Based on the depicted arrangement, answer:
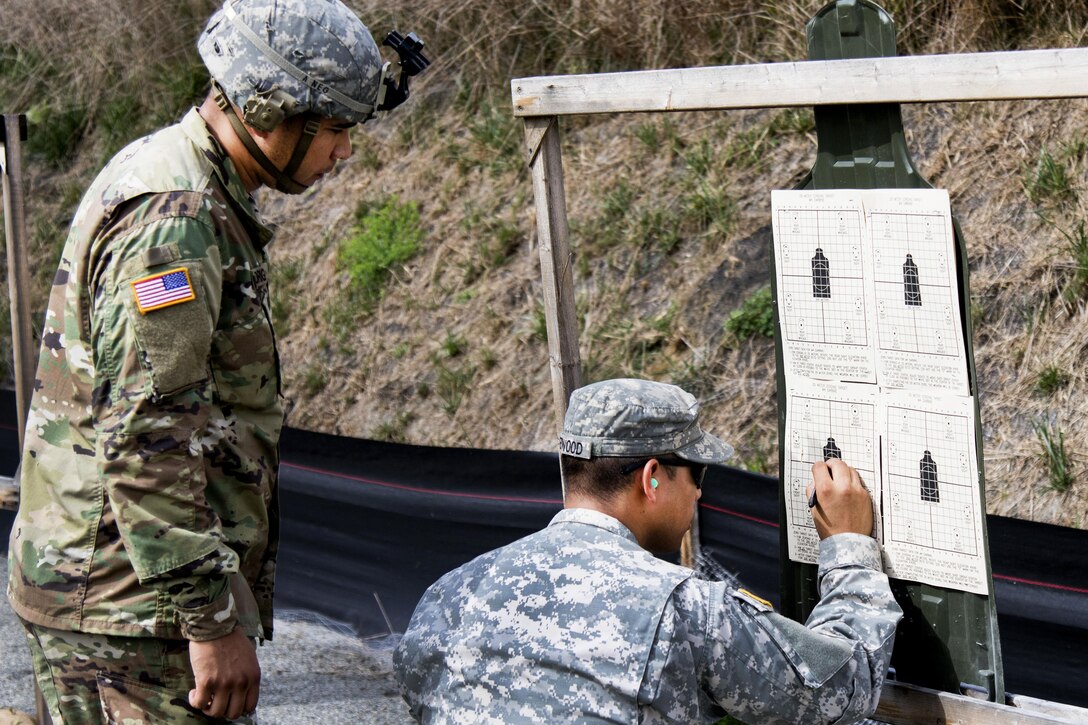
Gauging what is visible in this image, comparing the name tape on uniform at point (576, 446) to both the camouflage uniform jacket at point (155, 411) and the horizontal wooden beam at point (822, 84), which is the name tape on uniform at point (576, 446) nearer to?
the camouflage uniform jacket at point (155, 411)

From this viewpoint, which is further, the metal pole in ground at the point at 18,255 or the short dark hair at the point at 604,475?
the metal pole in ground at the point at 18,255

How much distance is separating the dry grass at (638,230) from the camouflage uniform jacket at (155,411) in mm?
2706

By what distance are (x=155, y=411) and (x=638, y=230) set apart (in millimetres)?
3811

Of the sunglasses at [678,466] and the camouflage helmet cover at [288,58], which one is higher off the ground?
the camouflage helmet cover at [288,58]

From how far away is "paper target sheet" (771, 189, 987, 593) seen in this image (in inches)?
94.0

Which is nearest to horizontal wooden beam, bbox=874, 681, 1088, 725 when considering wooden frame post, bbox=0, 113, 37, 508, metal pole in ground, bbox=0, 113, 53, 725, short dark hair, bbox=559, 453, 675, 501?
short dark hair, bbox=559, 453, 675, 501

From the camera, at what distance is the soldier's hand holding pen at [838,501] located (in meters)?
2.48

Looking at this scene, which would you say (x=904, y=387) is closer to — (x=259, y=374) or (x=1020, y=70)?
(x=1020, y=70)

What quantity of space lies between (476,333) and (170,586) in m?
3.92

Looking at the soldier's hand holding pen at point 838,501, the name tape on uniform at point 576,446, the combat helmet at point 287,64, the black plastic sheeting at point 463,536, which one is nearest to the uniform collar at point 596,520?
the name tape on uniform at point 576,446

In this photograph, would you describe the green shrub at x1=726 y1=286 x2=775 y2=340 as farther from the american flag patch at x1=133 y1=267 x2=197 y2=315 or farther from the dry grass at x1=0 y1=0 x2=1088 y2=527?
the american flag patch at x1=133 y1=267 x2=197 y2=315

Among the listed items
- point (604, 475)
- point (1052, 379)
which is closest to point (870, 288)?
point (604, 475)

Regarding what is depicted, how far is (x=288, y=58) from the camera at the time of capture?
6.97ft

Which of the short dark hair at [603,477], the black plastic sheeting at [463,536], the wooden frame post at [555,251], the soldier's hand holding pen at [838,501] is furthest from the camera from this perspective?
the black plastic sheeting at [463,536]
